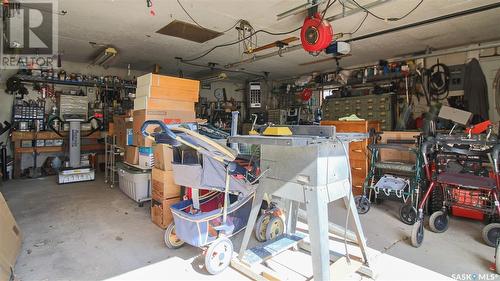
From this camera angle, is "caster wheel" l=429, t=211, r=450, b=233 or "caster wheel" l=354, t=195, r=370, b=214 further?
"caster wheel" l=354, t=195, r=370, b=214

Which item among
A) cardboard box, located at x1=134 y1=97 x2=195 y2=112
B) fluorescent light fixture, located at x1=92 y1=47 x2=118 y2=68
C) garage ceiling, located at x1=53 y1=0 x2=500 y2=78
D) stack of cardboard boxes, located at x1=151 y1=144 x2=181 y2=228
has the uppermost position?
garage ceiling, located at x1=53 y1=0 x2=500 y2=78

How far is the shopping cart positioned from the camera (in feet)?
6.69

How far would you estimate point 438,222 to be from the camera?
287cm

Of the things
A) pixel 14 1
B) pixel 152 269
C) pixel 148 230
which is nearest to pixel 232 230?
pixel 152 269

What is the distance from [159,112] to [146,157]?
0.67 metres

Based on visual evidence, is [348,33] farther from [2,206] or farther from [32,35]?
[32,35]

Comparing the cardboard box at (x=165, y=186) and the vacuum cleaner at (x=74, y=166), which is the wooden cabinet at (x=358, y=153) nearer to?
the cardboard box at (x=165, y=186)

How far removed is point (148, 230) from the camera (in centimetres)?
292

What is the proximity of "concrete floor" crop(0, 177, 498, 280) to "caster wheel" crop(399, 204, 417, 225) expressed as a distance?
0.11 meters

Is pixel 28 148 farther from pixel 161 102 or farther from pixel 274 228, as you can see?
pixel 274 228

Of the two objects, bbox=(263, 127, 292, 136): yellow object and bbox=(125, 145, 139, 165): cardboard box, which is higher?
bbox=(263, 127, 292, 136): yellow object

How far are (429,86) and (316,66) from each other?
2.51m

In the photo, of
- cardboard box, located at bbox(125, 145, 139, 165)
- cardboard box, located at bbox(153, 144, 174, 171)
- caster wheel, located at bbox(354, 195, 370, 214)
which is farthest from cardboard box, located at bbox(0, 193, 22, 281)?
caster wheel, located at bbox(354, 195, 370, 214)

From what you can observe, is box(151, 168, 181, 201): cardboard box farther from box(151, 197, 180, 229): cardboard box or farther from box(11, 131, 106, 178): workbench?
box(11, 131, 106, 178): workbench
